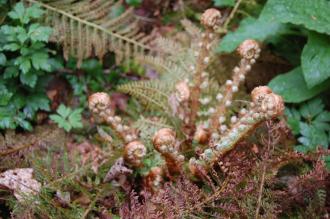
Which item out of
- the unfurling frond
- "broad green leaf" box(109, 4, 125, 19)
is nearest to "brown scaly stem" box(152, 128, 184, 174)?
the unfurling frond

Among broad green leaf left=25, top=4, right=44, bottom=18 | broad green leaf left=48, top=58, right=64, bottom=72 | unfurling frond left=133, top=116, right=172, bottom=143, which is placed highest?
broad green leaf left=25, top=4, right=44, bottom=18

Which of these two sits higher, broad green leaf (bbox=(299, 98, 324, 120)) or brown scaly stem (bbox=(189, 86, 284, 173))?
brown scaly stem (bbox=(189, 86, 284, 173))

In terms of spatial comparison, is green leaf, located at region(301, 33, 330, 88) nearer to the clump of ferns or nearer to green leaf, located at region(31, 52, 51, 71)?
the clump of ferns

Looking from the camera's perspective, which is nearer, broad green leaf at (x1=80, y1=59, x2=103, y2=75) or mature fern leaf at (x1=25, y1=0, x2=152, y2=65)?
mature fern leaf at (x1=25, y1=0, x2=152, y2=65)

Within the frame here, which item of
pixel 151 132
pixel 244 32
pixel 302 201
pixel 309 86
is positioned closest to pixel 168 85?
pixel 151 132

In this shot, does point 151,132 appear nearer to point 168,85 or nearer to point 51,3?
point 168,85

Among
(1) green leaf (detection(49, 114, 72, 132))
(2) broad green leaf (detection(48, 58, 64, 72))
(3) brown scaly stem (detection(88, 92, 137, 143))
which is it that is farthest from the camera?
(2) broad green leaf (detection(48, 58, 64, 72))
